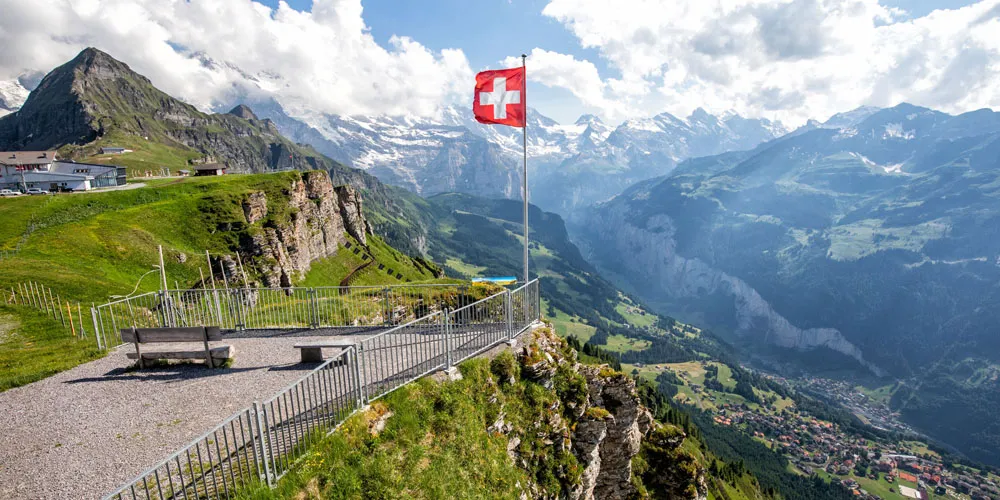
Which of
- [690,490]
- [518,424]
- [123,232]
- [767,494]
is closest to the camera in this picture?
[518,424]

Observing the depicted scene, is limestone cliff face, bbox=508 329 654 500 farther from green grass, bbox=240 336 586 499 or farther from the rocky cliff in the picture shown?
the rocky cliff

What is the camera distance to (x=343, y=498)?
9789 mm

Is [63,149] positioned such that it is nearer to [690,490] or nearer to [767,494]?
[690,490]

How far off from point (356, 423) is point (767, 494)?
134m

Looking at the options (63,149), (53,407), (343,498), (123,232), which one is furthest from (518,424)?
(63,149)

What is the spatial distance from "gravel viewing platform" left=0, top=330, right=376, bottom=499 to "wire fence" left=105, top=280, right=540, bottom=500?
92 cm

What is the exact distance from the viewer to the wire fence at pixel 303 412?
932 cm

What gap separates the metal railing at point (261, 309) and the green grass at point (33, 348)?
1148mm

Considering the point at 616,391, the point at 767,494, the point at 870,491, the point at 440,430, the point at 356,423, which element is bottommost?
the point at 870,491

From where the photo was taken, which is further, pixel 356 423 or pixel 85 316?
pixel 85 316

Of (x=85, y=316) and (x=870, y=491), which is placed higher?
(x=85, y=316)

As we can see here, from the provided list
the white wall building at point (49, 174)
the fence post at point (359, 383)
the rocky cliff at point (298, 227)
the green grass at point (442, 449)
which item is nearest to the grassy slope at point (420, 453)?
the green grass at point (442, 449)

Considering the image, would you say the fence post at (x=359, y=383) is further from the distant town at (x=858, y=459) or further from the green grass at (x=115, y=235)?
the distant town at (x=858, y=459)

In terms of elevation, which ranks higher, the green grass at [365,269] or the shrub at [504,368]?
the shrub at [504,368]
